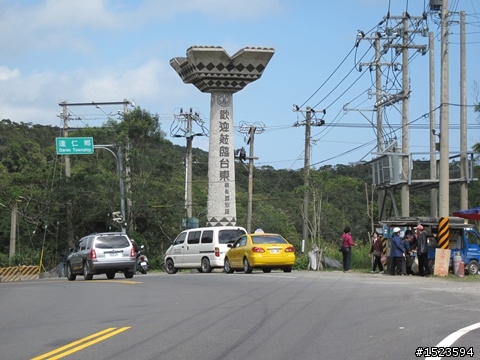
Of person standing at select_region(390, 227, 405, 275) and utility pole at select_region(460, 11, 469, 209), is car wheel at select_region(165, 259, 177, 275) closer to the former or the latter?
person standing at select_region(390, 227, 405, 275)

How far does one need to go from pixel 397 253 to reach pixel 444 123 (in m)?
4.67

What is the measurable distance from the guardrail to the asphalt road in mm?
30137

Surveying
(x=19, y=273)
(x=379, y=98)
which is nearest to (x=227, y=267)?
(x=379, y=98)

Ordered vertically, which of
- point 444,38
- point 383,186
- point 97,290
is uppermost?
point 444,38

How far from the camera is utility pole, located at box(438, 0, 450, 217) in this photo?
26359mm

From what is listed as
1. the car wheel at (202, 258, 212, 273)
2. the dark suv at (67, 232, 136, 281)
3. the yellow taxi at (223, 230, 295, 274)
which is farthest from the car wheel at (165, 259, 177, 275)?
the yellow taxi at (223, 230, 295, 274)

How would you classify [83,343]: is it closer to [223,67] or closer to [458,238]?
[458,238]

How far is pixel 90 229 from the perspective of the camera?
6181 cm

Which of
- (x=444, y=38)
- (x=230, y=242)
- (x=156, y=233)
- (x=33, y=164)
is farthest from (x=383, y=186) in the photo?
(x=33, y=164)

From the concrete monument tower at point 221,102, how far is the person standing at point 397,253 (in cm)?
2177

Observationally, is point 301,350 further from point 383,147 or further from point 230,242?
point 383,147

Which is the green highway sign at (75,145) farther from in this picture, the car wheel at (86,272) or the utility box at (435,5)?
the utility box at (435,5)

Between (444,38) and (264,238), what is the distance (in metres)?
9.54

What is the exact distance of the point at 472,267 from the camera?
27.7m
